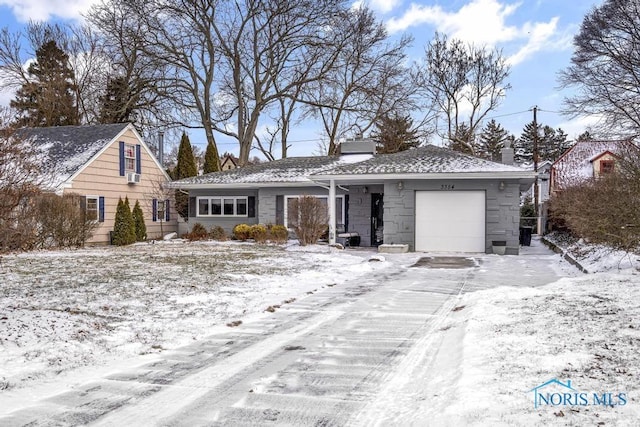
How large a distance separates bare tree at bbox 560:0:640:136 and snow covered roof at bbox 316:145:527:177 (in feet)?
24.8

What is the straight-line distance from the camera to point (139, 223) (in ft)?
74.5

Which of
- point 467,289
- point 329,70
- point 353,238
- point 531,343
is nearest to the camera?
point 531,343

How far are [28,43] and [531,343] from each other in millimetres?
36451

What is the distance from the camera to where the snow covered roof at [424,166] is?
17594 millimetres

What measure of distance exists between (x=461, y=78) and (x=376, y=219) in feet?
56.2

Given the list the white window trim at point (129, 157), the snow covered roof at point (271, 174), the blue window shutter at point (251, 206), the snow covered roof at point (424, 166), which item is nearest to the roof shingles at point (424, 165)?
the snow covered roof at point (424, 166)

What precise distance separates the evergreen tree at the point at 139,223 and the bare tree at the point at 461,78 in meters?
19.3

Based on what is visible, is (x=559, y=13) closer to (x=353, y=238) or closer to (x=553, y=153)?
(x=353, y=238)

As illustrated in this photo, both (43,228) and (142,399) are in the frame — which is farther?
(43,228)

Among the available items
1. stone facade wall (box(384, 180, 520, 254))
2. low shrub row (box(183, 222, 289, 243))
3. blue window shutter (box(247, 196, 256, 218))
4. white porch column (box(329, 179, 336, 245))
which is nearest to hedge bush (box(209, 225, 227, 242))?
low shrub row (box(183, 222, 289, 243))

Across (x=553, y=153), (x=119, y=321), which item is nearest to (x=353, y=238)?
(x=119, y=321)

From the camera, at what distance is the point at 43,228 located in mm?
16719

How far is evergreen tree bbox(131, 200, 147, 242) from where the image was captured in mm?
22519

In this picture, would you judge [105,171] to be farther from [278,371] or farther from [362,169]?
[278,371]
